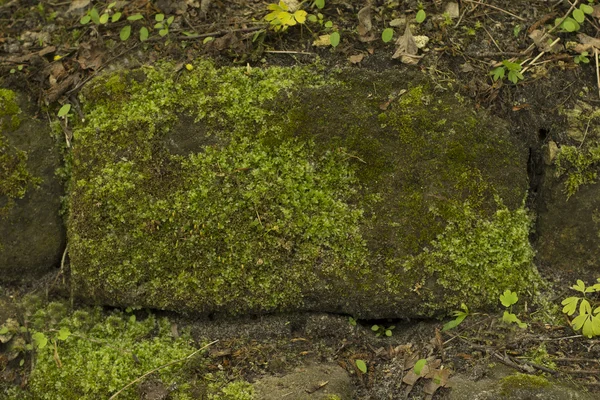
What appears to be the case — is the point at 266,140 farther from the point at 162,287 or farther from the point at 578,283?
the point at 578,283

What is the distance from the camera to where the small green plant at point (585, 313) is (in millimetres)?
2709

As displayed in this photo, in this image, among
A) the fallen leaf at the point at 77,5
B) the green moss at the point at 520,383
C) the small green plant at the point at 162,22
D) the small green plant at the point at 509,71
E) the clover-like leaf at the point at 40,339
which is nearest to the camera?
the green moss at the point at 520,383

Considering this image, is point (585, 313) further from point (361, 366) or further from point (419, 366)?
point (361, 366)

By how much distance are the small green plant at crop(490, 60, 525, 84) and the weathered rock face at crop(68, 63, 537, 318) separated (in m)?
0.28

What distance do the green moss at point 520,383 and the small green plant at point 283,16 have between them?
Result: 7.27ft

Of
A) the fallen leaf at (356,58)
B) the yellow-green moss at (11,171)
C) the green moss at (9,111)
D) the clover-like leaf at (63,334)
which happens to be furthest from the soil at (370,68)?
the clover-like leaf at (63,334)

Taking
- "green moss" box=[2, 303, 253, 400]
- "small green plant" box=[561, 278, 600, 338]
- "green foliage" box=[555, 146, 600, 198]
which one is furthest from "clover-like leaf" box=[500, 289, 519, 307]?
"green moss" box=[2, 303, 253, 400]

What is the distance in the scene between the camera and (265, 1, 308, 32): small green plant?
321 centimetres

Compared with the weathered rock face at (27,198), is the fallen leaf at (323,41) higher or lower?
higher

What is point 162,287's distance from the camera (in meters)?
3.11

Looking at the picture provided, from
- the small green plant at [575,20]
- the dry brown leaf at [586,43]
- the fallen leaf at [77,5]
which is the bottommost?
the dry brown leaf at [586,43]

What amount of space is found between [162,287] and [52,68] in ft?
5.26

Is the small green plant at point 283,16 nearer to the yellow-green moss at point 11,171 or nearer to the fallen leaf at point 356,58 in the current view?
the fallen leaf at point 356,58

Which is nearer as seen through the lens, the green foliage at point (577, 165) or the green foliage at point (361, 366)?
the green foliage at point (361, 366)
